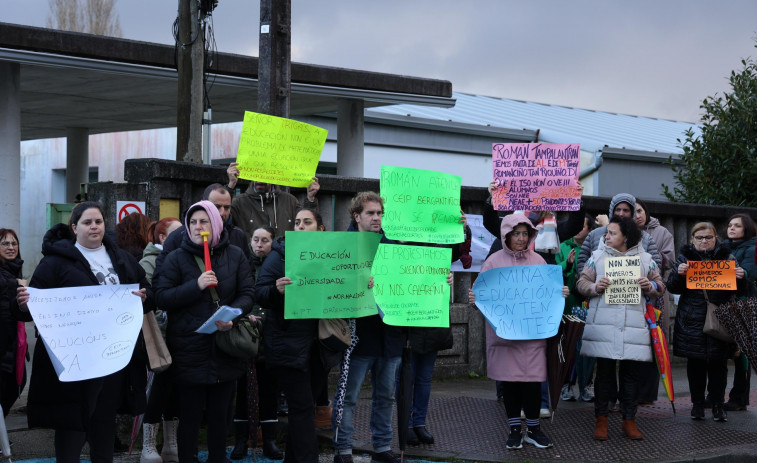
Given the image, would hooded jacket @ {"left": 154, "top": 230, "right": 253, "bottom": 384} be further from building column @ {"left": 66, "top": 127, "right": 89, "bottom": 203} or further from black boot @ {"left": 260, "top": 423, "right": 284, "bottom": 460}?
building column @ {"left": 66, "top": 127, "right": 89, "bottom": 203}

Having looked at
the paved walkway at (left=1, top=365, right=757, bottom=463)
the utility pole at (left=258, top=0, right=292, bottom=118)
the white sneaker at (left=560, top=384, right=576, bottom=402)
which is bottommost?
the paved walkway at (left=1, top=365, right=757, bottom=463)

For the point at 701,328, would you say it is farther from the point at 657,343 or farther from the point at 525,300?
the point at 525,300

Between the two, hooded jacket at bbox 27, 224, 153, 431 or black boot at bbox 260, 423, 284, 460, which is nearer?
hooded jacket at bbox 27, 224, 153, 431

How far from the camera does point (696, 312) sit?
8.41 metres

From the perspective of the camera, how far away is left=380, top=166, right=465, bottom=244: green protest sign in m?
6.63

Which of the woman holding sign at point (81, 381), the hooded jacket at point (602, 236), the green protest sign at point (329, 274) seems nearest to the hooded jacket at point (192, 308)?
the woman holding sign at point (81, 381)

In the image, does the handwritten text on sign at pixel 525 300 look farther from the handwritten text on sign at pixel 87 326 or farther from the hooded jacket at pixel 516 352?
the handwritten text on sign at pixel 87 326

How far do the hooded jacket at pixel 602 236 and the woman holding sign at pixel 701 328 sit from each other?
0.28m

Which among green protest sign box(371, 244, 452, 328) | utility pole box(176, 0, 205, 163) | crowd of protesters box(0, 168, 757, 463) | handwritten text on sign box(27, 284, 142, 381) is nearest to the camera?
handwritten text on sign box(27, 284, 142, 381)

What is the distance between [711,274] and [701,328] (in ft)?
1.65

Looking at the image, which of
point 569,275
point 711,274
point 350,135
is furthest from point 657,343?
point 350,135

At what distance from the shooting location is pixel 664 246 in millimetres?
9273

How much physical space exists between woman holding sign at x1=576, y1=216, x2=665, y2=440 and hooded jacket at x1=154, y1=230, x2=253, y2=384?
3025mm

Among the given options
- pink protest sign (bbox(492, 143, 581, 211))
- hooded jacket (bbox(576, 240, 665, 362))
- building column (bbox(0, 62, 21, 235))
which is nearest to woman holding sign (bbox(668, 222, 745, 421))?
hooded jacket (bbox(576, 240, 665, 362))
